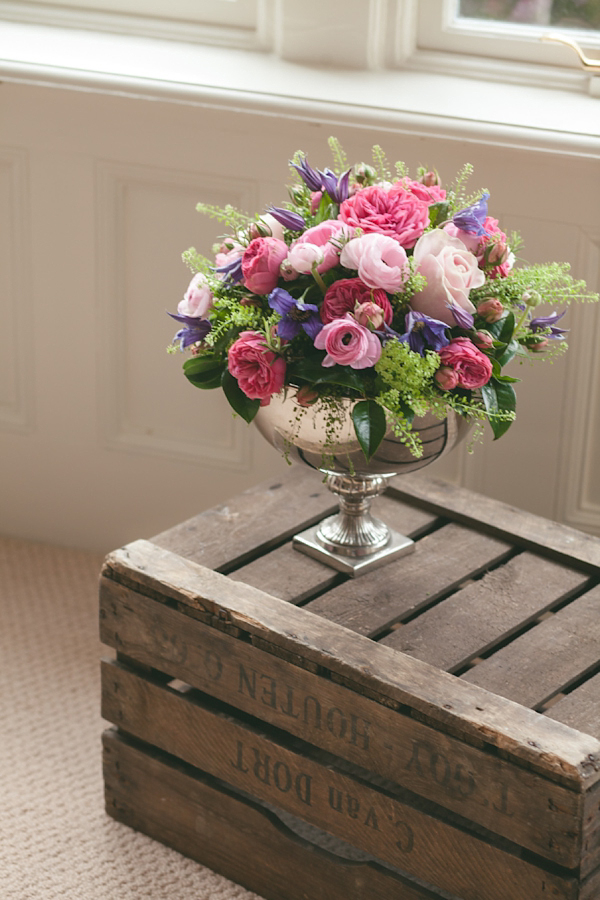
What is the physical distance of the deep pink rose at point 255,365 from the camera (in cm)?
121

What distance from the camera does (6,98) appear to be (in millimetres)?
1940

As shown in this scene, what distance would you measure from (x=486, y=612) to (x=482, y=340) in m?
0.34

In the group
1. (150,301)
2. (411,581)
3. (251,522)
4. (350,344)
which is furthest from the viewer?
(150,301)

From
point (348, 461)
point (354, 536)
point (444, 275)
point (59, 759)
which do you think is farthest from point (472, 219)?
point (59, 759)

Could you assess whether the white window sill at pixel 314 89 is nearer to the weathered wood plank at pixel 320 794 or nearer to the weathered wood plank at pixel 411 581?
the weathered wood plank at pixel 411 581

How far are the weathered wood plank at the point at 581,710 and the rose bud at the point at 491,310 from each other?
420 mm

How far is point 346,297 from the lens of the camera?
3.97 feet

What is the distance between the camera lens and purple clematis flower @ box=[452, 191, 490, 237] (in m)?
1.25

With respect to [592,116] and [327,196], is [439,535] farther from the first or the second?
[592,116]

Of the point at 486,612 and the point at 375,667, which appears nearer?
the point at 375,667

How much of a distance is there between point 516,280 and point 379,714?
0.51 metres

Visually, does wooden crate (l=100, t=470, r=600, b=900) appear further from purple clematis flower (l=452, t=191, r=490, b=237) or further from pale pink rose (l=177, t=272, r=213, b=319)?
purple clematis flower (l=452, t=191, r=490, b=237)

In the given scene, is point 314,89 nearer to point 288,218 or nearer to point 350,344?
point 288,218

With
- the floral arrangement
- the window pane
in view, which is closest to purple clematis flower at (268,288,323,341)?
the floral arrangement
